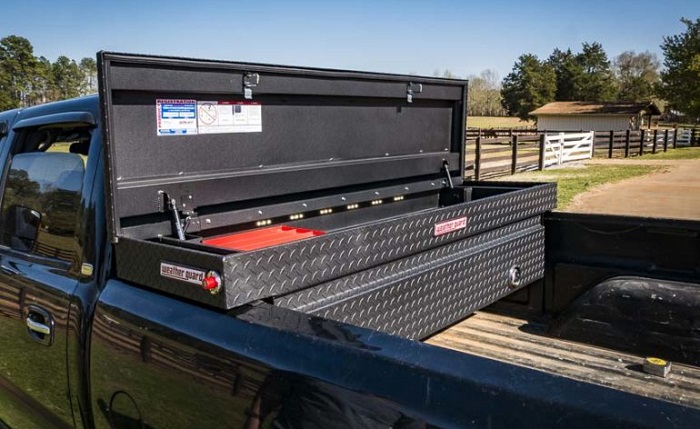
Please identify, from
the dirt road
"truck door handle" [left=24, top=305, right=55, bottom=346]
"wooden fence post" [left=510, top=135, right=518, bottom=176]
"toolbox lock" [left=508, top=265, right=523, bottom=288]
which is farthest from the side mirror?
"wooden fence post" [left=510, top=135, right=518, bottom=176]

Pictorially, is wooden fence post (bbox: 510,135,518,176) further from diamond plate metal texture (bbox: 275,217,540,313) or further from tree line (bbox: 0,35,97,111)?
tree line (bbox: 0,35,97,111)

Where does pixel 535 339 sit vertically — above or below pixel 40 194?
below

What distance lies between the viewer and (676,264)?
3.23 meters

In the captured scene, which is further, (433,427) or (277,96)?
(277,96)

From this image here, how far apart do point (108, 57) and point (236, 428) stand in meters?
1.31

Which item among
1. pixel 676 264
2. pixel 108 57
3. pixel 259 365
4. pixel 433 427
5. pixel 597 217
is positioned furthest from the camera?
pixel 597 217

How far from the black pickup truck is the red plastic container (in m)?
A: 0.02

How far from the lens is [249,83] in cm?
273

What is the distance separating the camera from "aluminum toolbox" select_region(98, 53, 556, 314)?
2.10m

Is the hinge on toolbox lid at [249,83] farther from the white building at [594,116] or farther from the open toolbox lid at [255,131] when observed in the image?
the white building at [594,116]

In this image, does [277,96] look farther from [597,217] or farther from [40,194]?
[597,217]

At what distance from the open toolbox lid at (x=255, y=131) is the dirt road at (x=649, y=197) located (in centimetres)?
926

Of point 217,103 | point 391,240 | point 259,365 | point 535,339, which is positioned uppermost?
point 217,103

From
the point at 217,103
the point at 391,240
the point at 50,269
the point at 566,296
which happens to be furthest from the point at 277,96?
the point at 566,296
